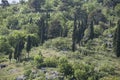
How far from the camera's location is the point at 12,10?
7800 inches

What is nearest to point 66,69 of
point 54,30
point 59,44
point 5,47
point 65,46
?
point 65,46

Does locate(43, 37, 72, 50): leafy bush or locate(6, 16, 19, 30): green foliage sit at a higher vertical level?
locate(6, 16, 19, 30): green foliage

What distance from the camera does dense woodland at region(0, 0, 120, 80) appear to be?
88.1 metres

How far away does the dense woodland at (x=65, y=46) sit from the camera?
3469 inches

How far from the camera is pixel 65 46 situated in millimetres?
119688

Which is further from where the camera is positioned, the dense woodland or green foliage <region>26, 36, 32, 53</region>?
green foliage <region>26, 36, 32, 53</region>

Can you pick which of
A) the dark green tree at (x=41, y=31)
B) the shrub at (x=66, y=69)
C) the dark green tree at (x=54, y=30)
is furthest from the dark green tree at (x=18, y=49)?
the shrub at (x=66, y=69)

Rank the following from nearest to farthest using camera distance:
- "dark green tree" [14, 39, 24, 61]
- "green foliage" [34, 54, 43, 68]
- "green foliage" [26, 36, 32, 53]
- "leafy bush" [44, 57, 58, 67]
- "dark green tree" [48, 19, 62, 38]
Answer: "leafy bush" [44, 57, 58, 67]
"green foliage" [34, 54, 43, 68]
"dark green tree" [14, 39, 24, 61]
"green foliage" [26, 36, 32, 53]
"dark green tree" [48, 19, 62, 38]

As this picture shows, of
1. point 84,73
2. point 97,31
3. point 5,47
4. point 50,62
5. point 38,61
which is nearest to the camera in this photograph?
point 84,73

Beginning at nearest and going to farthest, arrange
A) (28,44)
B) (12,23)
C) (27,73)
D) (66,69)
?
(66,69), (27,73), (28,44), (12,23)

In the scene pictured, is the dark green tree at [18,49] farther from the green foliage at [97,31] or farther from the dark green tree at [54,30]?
the green foliage at [97,31]

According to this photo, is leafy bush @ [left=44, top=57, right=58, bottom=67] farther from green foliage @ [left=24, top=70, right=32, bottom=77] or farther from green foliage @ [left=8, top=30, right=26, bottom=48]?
green foliage @ [left=8, top=30, right=26, bottom=48]

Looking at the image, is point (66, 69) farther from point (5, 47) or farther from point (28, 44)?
point (5, 47)

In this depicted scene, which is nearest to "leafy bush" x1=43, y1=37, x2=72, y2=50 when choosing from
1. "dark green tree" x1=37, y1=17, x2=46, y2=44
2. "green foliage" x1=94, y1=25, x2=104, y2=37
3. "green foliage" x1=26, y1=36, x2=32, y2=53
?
"dark green tree" x1=37, y1=17, x2=46, y2=44
